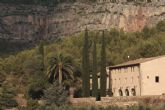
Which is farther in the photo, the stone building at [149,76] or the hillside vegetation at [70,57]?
the hillside vegetation at [70,57]

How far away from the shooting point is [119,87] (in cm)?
10606

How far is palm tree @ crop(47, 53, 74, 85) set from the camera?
102875 millimetres

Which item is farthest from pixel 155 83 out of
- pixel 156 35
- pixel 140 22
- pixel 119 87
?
pixel 140 22

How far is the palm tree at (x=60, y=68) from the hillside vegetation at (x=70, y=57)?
0.65ft

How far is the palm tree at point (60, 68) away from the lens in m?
103

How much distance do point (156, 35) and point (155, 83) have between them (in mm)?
46380

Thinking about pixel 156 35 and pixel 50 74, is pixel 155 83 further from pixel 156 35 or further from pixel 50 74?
pixel 156 35

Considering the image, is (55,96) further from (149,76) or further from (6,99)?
(149,76)

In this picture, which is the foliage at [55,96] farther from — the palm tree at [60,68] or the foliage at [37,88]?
the foliage at [37,88]

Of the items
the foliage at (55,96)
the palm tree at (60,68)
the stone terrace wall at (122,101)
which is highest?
the palm tree at (60,68)

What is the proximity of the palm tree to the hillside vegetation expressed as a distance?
20 cm

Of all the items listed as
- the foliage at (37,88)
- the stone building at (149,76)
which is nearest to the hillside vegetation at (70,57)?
the foliage at (37,88)

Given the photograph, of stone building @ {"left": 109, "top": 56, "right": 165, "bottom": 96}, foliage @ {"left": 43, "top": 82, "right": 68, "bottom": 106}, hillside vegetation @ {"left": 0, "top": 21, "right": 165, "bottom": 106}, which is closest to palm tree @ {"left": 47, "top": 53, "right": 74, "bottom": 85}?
hillside vegetation @ {"left": 0, "top": 21, "right": 165, "bottom": 106}

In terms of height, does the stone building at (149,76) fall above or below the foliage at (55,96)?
above
